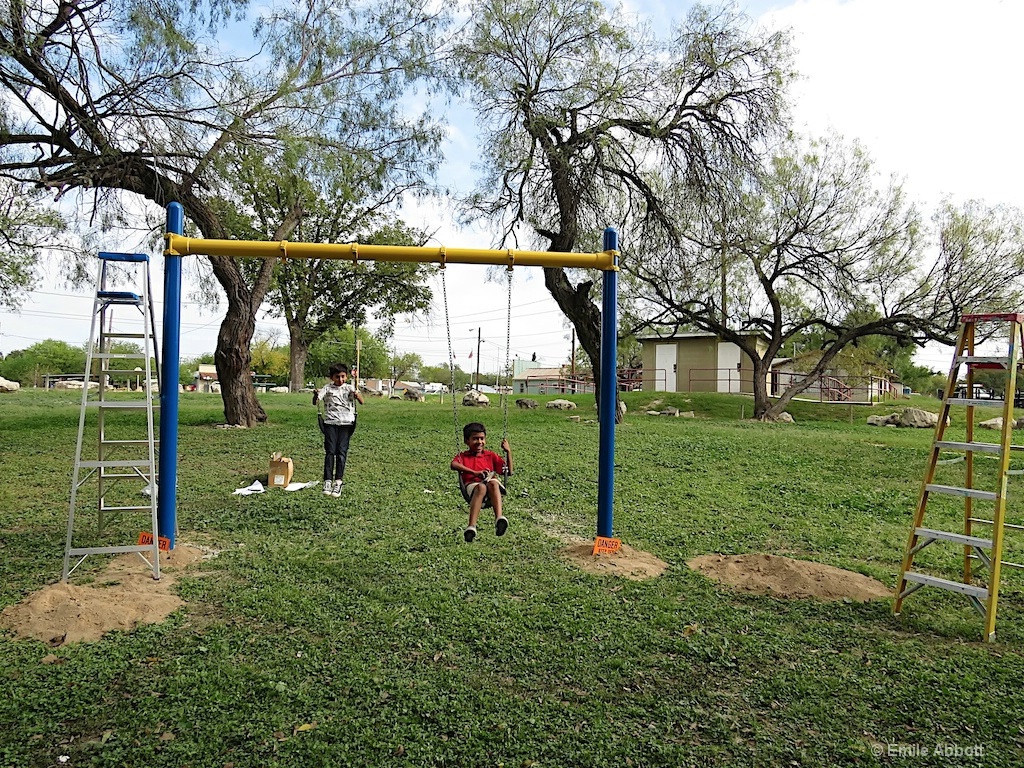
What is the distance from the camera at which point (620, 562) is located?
5.79m

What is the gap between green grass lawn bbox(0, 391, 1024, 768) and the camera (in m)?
3.04

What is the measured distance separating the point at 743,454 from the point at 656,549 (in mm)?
6711

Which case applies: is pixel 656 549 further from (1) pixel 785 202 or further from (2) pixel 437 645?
(1) pixel 785 202

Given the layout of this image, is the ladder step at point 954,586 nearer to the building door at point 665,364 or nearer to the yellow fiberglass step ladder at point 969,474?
the yellow fiberglass step ladder at point 969,474

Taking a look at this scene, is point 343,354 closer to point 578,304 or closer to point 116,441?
point 578,304

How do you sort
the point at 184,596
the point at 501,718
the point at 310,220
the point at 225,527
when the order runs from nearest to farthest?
the point at 501,718 → the point at 184,596 → the point at 225,527 → the point at 310,220

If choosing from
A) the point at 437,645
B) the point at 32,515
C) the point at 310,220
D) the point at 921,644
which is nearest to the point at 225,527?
the point at 32,515

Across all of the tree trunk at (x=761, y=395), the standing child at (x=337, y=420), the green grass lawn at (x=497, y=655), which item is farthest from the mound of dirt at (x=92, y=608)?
the tree trunk at (x=761, y=395)

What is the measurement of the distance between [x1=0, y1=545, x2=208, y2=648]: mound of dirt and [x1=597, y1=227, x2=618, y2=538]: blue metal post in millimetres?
3407

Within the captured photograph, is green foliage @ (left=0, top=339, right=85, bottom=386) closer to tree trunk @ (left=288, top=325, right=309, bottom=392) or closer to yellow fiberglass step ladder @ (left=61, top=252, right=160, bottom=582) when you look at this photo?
tree trunk @ (left=288, top=325, right=309, bottom=392)

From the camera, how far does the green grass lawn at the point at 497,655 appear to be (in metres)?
3.04

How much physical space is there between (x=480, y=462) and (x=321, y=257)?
2.28 meters

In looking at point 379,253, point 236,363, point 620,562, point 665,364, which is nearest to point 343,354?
point 665,364

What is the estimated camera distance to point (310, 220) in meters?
27.5
